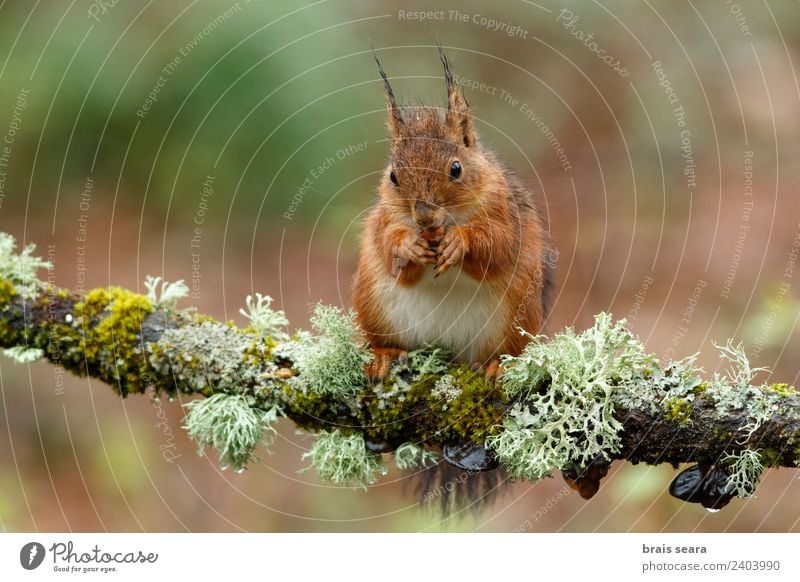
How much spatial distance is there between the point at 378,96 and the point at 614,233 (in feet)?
5.35

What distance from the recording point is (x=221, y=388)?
7.58 ft

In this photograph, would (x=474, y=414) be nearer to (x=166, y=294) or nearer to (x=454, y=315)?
(x=454, y=315)

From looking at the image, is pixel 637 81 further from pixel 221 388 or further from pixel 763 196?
pixel 221 388

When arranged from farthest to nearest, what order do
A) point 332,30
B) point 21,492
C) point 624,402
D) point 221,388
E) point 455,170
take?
point 21,492
point 332,30
point 455,170
point 221,388
point 624,402

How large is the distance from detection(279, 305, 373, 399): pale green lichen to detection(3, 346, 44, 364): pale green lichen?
2.27ft

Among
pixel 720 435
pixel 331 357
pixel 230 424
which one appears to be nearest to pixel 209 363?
pixel 230 424

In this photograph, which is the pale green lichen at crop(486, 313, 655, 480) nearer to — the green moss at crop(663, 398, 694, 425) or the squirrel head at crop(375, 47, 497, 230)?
the green moss at crop(663, 398, 694, 425)

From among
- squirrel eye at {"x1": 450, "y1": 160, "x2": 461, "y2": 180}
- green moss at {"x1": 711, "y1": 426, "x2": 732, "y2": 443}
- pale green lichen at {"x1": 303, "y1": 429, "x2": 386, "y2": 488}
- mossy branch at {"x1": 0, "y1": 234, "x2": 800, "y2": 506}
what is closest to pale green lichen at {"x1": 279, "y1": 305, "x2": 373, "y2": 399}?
mossy branch at {"x1": 0, "y1": 234, "x2": 800, "y2": 506}

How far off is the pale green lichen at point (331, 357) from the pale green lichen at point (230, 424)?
0.14 m

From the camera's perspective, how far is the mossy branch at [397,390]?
2.03m

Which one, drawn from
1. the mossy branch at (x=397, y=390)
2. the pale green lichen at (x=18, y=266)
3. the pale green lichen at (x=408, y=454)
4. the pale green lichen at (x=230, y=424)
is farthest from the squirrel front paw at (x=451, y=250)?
the pale green lichen at (x=18, y=266)

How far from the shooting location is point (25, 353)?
93.2 inches

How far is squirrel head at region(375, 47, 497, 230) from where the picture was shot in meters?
2.58
